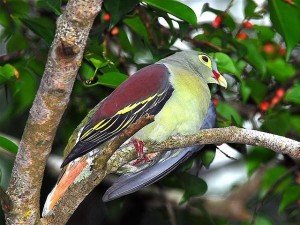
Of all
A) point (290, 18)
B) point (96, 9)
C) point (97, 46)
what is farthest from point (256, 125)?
point (96, 9)

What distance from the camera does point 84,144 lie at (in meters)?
2.41

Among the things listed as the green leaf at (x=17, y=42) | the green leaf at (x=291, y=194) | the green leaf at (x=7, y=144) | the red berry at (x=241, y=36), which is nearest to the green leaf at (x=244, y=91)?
the red berry at (x=241, y=36)

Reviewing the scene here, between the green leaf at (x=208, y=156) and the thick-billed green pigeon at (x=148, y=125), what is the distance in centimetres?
69

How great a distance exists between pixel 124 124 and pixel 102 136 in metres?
0.10

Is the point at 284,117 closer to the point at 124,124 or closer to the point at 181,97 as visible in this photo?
the point at 181,97

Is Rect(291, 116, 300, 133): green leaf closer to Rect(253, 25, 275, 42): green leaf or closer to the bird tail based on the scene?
Rect(253, 25, 275, 42): green leaf

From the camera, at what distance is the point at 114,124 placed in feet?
8.24

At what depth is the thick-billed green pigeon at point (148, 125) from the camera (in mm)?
2486

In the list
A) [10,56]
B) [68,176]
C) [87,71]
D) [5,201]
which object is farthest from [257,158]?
[5,201]

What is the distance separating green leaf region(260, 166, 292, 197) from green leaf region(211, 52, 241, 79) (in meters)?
0.67

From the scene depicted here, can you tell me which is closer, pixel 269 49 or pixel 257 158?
pixel 257 158

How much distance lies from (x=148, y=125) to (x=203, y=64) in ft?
2.25

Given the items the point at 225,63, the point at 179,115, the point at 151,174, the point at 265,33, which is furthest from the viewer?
the point at 265,33

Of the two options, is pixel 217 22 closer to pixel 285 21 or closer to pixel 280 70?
pixel 280 70
